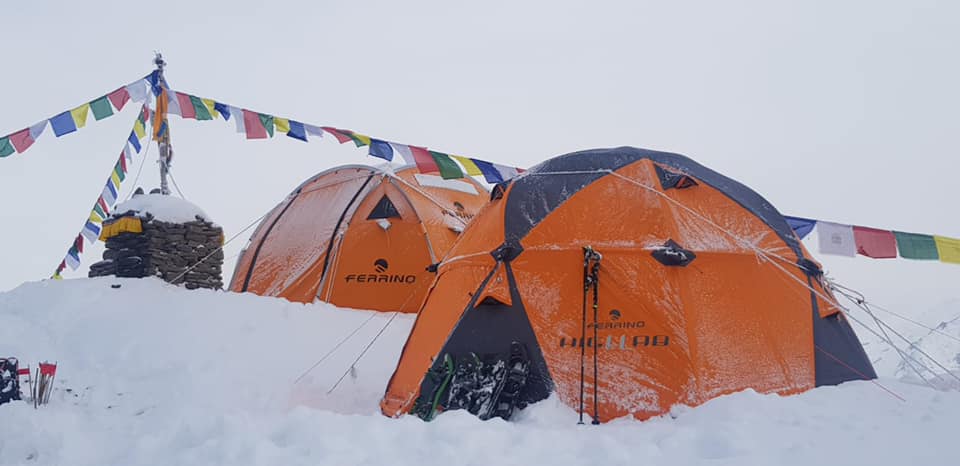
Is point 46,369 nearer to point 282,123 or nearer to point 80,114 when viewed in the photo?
point 282,123

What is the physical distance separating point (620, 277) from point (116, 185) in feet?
38.4

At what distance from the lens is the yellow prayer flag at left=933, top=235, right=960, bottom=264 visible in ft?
29.8

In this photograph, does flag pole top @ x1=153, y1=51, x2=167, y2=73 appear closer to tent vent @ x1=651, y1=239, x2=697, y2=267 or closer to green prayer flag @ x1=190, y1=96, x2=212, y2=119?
green prayer flag @ x1=190, y1=96, x2=212, y2=119

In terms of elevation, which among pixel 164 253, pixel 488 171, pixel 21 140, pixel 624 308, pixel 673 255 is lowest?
pixel 624 308

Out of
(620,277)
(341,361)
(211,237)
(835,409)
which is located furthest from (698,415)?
(211,237)

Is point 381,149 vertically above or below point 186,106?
below

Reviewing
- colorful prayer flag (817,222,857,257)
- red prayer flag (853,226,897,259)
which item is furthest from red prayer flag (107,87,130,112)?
red prayer flag (853,226,897,259)

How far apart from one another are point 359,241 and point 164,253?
3.01 m

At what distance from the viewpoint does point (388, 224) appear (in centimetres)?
1158

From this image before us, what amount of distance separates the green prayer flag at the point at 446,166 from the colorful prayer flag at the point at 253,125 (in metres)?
2.87

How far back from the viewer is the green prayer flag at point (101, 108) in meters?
11.3

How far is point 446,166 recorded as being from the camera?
11039 mm

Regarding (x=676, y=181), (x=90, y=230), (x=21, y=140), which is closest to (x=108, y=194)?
(x=90, y=230)

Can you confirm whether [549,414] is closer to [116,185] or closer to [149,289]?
[149,289]
